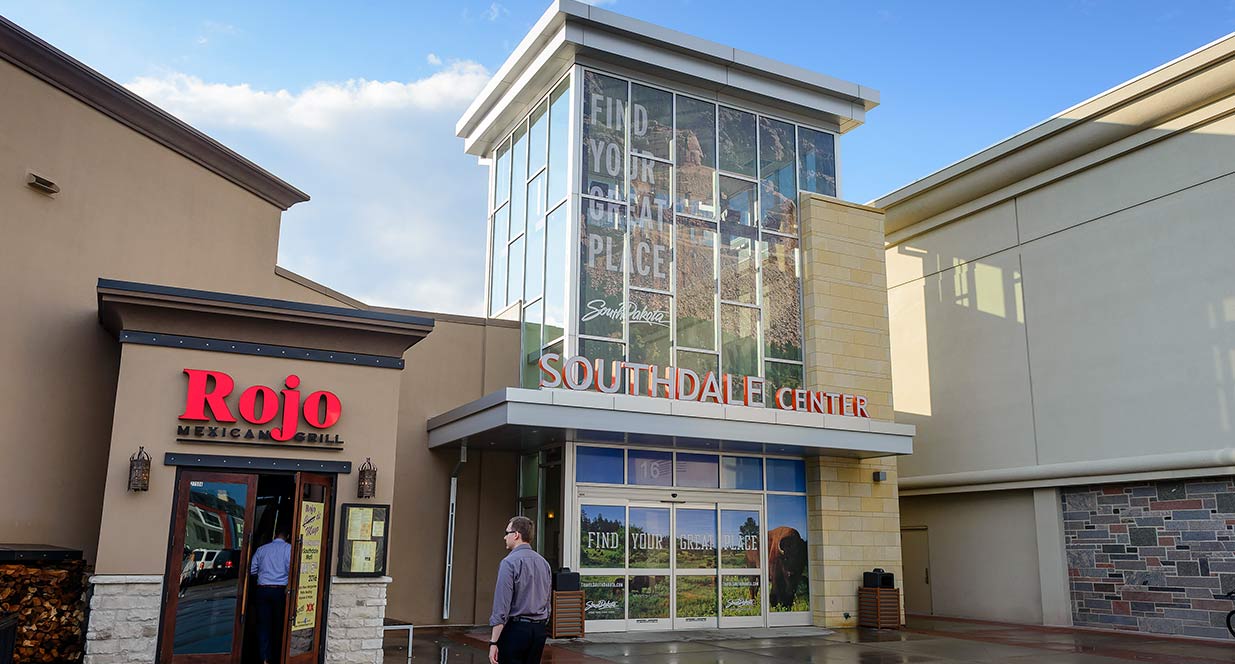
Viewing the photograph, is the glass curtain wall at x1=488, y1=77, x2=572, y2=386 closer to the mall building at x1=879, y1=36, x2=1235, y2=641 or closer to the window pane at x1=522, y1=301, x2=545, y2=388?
the window pane at x1=522, y1=301, x2=545, y2=388

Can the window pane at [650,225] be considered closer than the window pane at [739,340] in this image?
Yes

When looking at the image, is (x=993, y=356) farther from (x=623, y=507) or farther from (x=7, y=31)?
(x=7, y=31)

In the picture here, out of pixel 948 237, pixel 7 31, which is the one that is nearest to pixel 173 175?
pixel 7 31

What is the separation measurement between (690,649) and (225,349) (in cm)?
741

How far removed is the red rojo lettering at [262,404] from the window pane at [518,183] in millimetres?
7960

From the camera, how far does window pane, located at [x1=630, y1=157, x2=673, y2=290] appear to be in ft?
54.3

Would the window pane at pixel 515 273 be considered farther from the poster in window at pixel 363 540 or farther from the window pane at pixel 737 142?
the poster in window at pixel 363 540

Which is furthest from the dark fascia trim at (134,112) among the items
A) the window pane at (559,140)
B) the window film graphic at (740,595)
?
the window film graphic at (740,595)

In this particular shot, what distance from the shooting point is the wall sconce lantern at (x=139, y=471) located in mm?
10156

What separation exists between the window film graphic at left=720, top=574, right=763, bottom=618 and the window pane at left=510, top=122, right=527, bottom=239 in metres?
7.77

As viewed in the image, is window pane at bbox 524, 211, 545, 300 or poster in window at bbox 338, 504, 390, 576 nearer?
poster in window at bbox 338, 504, 390, 576

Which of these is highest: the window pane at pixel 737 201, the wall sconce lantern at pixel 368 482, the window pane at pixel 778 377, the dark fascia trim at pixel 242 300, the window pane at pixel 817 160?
the window pane at pixel 817 160

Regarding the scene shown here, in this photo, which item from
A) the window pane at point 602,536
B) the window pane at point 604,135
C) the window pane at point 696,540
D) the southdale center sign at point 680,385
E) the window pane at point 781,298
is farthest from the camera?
the window pane at point 781,298

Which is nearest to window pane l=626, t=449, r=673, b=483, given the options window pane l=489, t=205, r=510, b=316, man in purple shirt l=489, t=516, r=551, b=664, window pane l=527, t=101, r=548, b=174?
window pane l=489, t=205, r=510, b=316
